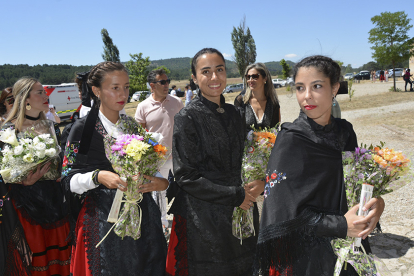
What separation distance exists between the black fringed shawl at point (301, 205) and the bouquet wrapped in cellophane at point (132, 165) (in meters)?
0.91

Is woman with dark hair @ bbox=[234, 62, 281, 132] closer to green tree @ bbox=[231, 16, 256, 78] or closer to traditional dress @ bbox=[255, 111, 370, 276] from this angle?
traditional dress @ bbox=[255, 111, 370, 276]

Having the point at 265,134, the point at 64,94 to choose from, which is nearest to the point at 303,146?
the point at 265,134

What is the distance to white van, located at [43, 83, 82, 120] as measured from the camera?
22.4 meters

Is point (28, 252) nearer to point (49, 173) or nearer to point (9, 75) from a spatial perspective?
point (49, 173)

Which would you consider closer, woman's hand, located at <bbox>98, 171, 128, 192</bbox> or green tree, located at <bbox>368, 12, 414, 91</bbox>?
woman's hand, located at <bbox>98, 171, 128, 192</bbox>

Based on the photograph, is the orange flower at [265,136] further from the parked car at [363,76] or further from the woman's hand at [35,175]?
the parked car at [363,76]

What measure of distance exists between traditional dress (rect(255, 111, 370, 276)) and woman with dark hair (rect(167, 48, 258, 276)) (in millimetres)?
441

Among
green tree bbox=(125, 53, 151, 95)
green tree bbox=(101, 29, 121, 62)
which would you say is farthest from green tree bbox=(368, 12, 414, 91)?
green tree bbox=(101, 29, 121, 62)

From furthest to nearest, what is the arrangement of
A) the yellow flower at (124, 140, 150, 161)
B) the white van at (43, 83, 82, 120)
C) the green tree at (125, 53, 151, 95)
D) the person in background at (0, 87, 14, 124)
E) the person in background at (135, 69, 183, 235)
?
1. the green tree at (125, 53, 151, 95)
2. the white van at (43, 83, 82, 120)
3. the person in background at (135, 69, 183, 235)
4. the person in background at (0, 87, 14, 124)
5. the yellow flower at (124, 140, 150, 161)

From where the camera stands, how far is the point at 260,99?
511 cm

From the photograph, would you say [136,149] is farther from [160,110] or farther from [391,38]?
[391,38]

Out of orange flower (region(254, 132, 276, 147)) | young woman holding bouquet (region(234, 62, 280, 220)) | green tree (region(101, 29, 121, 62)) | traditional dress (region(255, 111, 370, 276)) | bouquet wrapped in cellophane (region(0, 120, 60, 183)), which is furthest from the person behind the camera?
green tree (region(101, 29, 121, 62))

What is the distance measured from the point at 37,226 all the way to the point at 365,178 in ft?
10.3

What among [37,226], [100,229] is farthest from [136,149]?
[37,226]
